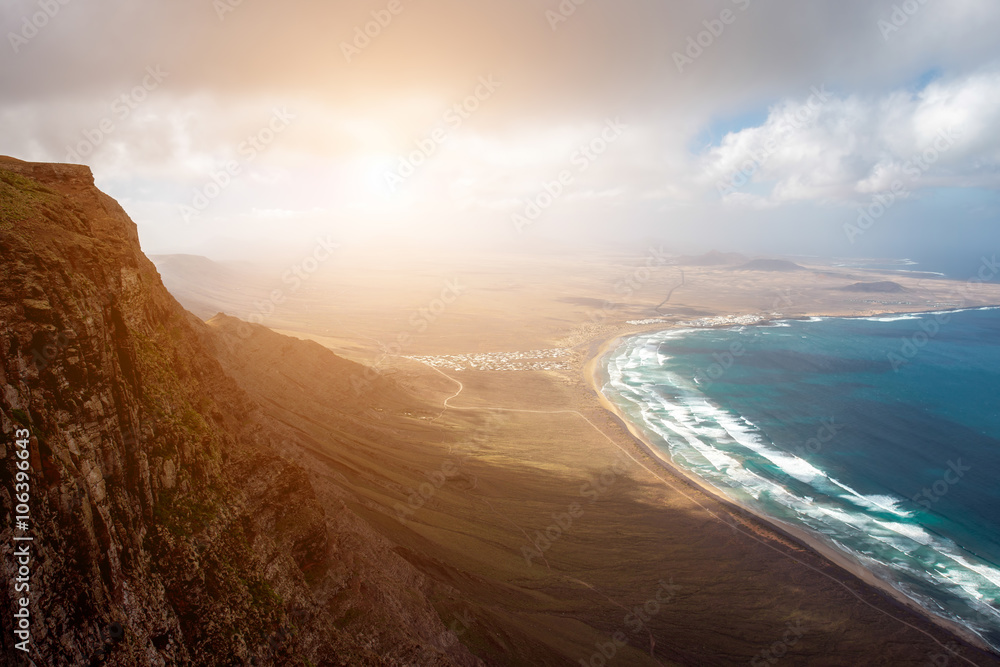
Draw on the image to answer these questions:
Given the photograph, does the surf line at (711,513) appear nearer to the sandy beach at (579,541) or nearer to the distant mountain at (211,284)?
the sandy beach at (579,541)

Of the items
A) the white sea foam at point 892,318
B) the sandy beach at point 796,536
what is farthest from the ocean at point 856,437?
the white sea foam at point 892,318

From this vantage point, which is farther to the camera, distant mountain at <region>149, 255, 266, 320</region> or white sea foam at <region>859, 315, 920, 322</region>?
distant mountain at <region>149, 255, 266, 320</region>

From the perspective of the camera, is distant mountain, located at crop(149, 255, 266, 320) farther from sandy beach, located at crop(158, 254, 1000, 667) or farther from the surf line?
sandy beach, located at crop(158, 254, 1000, 667)

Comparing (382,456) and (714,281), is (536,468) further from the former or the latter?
(714,281)

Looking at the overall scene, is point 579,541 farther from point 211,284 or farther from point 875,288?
point 875,288

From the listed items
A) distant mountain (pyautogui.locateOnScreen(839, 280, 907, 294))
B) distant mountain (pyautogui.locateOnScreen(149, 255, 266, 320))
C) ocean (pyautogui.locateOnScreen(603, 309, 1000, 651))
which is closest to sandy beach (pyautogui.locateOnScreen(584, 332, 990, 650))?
ocean (pyautogui.locateOnScreen(603, 309, 1000, 651))

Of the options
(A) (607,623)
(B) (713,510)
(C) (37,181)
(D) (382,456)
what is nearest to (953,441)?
(B) (713,510)

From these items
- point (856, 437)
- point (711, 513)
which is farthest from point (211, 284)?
point (856, 437)
